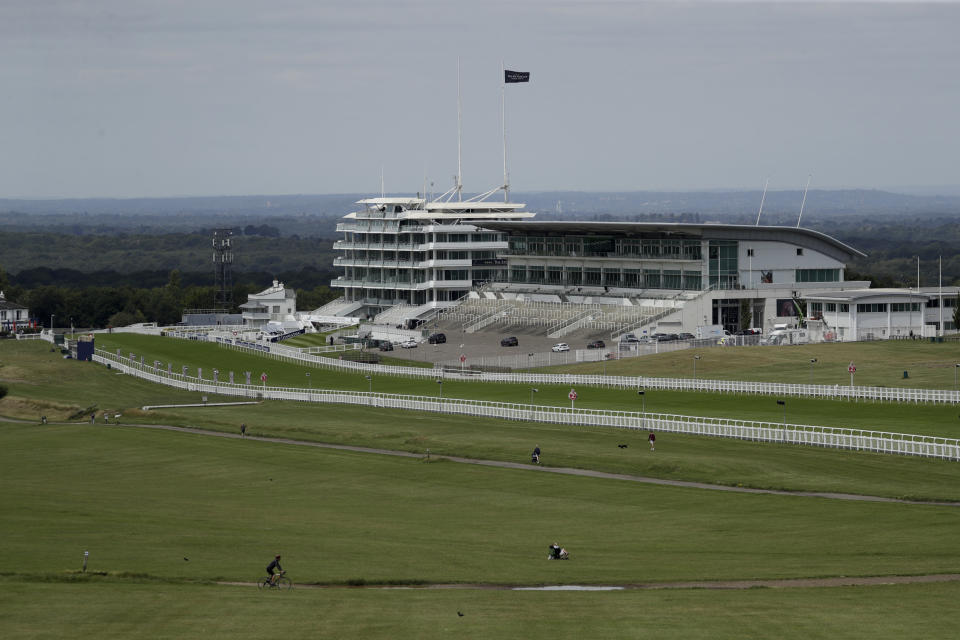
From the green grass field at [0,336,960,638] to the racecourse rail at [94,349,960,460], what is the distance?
1387 millimetres

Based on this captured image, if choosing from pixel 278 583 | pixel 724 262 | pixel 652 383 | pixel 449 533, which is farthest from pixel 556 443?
pixel 724 262

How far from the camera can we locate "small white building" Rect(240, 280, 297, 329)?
176m

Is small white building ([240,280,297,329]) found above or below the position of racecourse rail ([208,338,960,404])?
above

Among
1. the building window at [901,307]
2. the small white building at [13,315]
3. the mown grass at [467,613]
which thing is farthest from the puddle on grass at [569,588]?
the small white building at [13,315]

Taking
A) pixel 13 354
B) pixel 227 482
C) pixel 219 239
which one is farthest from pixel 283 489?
pixel 219 239

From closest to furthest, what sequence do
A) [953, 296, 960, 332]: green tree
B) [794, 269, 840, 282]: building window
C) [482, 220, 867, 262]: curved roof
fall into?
[953, 296, 960, 332]: green tree → [482, 220, 867, 262]: curved roof → [794, 269, 840, 282]: building window

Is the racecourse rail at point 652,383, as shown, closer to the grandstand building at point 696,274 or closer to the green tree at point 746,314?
the grandstand building at point 696,274

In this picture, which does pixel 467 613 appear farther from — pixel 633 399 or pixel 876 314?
pixel 876 314

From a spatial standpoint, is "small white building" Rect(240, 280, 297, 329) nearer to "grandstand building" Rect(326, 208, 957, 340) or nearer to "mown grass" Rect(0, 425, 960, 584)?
"grandstand building" Rect(326, 208, 957, 340)

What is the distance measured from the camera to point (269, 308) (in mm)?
180000

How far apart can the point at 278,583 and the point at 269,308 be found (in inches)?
5666

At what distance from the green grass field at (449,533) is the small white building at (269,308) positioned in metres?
91.8

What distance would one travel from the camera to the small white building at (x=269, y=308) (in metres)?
176

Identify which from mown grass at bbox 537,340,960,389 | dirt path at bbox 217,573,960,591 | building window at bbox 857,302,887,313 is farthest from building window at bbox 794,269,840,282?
dirt path at bbox 217,573,960,591
